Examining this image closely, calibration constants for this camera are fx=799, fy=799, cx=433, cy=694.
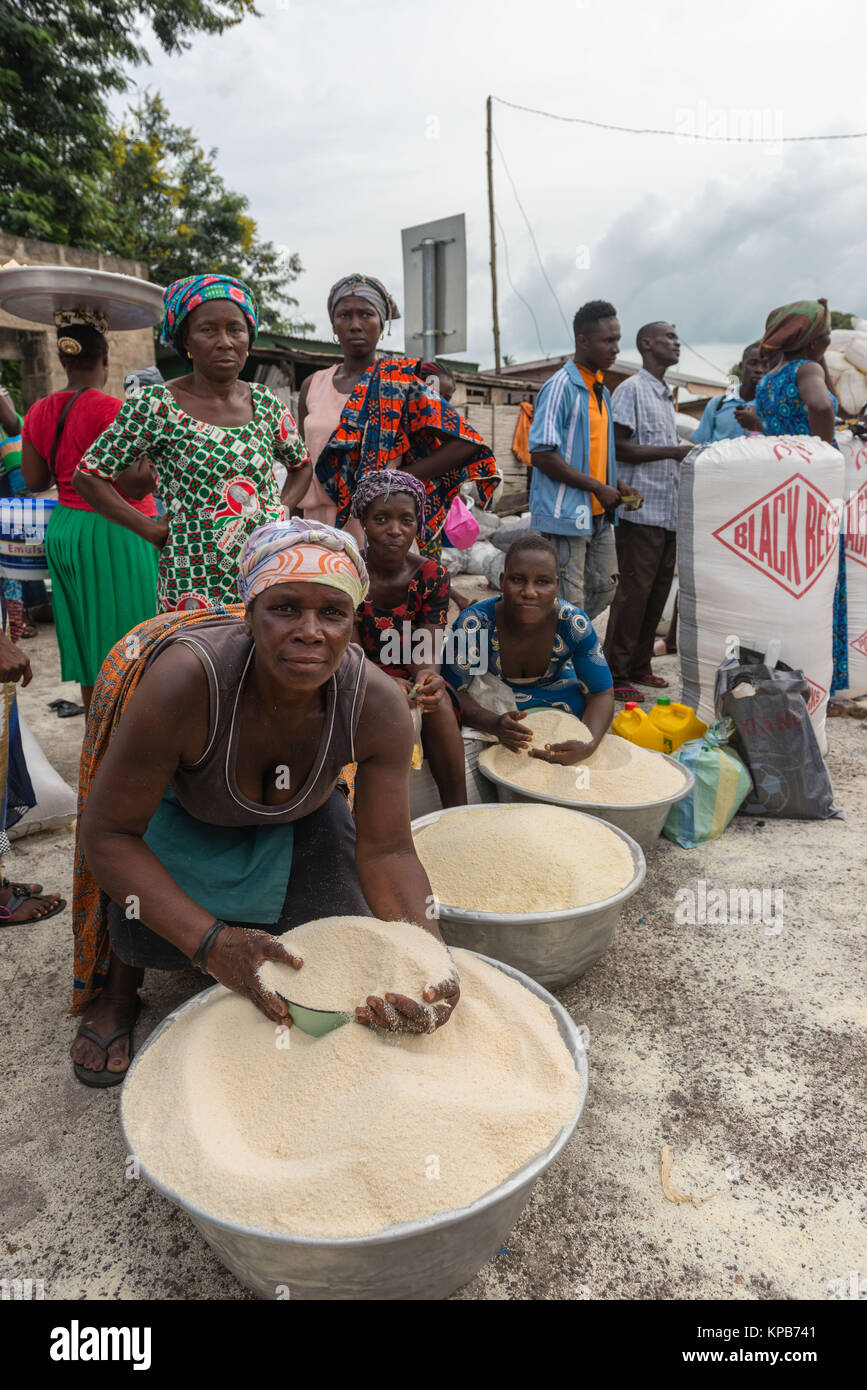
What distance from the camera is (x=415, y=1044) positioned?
1254mm

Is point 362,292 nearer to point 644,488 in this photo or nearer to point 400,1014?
point 644,488

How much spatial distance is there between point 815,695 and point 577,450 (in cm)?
147

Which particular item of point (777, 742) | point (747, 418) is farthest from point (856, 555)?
point (777, 742)

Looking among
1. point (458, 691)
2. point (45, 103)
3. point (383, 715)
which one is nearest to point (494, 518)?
point (458, 691)

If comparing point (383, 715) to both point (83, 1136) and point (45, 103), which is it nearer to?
point (83, 1136)

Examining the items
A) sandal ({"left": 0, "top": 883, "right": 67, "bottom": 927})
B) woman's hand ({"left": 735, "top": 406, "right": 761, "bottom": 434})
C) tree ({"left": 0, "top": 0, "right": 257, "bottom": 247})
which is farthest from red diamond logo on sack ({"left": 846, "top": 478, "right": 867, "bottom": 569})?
tree ({"left": 0, "top": 0, "right": 257, "bottom": 247})

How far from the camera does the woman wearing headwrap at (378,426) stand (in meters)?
2.75

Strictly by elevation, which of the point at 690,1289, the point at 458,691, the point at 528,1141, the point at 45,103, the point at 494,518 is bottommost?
the point at 690,1289

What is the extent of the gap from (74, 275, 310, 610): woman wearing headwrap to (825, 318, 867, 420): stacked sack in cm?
472

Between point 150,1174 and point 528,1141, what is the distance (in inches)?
20.4

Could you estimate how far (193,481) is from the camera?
2164 mm

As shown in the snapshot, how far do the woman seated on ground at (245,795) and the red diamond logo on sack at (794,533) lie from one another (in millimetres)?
2149

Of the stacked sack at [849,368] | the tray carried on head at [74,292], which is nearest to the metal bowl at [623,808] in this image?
the tray carried on head at [74,292]

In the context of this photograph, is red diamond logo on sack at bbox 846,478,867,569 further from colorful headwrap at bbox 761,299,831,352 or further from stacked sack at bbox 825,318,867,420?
stacked sack at bbox 825,318,867,420
